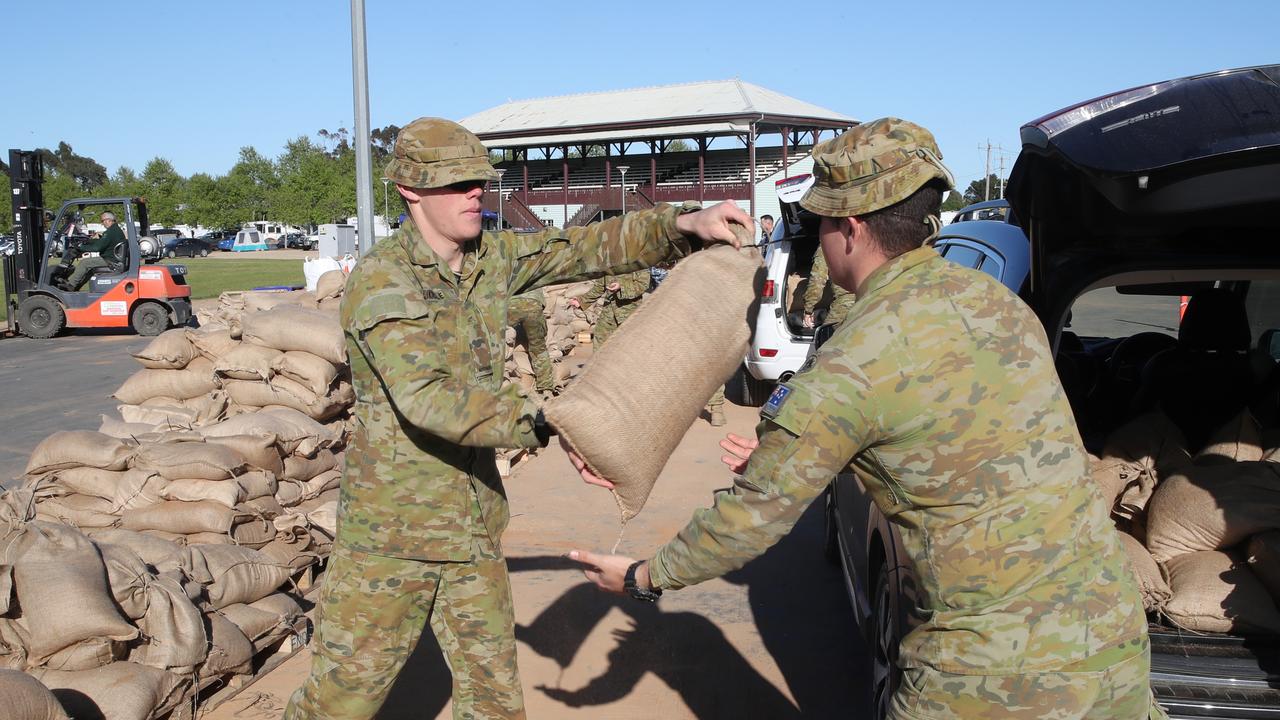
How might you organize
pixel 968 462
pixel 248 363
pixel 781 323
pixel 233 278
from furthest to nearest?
pixel 233 278
pixel 781 323
pixel 248 363
pixel 968 462

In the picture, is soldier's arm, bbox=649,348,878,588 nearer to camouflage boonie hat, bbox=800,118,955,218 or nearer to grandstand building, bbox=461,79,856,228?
camouflage boonie hat, bbox=800,118,955,218

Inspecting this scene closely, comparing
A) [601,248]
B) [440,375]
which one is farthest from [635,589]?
[601,248]

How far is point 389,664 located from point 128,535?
7.00ft

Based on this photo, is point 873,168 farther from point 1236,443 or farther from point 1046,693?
point 1236,443

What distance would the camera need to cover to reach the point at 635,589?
7.88 feet

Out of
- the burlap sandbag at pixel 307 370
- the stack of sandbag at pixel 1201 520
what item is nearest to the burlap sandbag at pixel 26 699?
the stack of sandbag at pixel 1201 520

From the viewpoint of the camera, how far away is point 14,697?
298cm

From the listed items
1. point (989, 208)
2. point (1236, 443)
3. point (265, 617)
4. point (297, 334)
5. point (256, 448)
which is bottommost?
point (265, 617)

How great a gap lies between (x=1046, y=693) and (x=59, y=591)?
3353 millimetres

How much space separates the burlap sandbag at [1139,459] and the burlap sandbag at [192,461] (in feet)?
13.2

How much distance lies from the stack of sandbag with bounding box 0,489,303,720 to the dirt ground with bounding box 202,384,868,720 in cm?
26

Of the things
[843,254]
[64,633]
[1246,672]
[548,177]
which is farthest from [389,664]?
[548,177]

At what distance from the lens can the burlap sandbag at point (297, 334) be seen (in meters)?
6.62

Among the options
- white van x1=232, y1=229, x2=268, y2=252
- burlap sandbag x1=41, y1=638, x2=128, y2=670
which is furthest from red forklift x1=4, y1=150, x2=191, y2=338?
white van x1=232, y1=229, x2=268, y2=252
